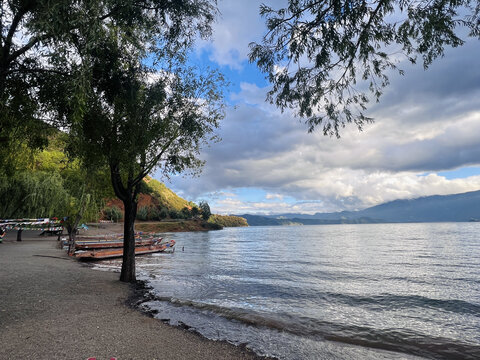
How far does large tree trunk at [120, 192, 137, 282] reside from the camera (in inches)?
569

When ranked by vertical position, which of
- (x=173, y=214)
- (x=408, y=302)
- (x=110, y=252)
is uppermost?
(x=110, y=252)

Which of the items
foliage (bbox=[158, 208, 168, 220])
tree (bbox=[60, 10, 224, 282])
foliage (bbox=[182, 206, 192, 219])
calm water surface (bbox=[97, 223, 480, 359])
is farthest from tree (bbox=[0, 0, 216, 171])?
foliage (bbox=[182, 206, 192, 219])

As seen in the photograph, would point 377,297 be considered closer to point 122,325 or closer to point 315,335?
point 315,335

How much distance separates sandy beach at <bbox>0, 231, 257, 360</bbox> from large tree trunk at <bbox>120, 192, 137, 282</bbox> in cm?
233

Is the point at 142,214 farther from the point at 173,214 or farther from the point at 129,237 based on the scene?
the point at 129,237

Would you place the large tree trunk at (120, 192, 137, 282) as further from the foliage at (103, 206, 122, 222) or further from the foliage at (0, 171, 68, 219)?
the foliage at (103, 206, 122, 222)

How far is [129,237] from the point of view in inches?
576

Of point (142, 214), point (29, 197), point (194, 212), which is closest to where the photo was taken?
point (29, 197)

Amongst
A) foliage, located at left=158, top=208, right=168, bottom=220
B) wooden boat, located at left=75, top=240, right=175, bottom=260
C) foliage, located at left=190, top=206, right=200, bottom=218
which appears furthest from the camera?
foliage, located at left=190, top=206, right=200, bottom=218

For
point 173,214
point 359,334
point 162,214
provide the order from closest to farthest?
point 359,334, point 162,214, point 173,214

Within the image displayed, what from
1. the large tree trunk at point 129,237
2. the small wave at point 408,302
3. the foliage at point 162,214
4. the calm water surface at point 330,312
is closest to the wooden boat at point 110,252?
the calm water surface at point 330,312

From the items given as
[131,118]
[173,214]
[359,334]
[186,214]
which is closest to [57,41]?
[131,118]

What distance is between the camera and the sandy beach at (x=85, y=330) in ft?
20.7

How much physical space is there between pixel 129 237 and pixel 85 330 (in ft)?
24.2
